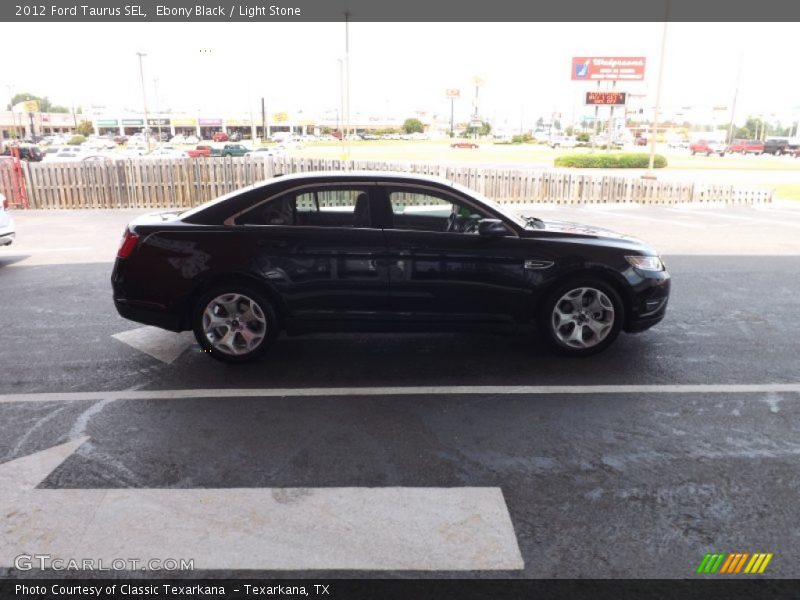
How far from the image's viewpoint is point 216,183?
17625mm

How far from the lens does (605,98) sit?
44750mm

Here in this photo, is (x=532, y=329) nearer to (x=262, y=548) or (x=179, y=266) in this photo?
(x=179, y=266)

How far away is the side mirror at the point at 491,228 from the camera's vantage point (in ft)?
16.9

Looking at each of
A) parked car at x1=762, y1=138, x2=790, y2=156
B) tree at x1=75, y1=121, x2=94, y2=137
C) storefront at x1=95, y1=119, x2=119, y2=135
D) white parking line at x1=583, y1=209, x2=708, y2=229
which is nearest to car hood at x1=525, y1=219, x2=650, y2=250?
white parking line at x1=583, y1=209, x2=708, y2=229

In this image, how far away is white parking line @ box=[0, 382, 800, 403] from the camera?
15.2 ft

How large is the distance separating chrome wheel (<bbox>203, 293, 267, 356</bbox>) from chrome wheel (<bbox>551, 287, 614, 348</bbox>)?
2.53 m

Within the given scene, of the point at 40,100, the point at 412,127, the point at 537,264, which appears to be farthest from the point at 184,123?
the point at 537,264

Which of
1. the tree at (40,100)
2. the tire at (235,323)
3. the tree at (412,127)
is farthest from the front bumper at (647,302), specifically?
the tree at (40,100)

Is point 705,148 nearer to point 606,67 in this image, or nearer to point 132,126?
point 606,67

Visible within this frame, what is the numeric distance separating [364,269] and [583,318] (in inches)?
76.3

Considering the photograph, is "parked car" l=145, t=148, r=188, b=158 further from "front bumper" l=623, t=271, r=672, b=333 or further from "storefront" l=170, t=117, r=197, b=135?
"storefront" l=170, t=117, r=197, b=135

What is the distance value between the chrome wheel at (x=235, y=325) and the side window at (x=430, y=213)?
1.40 m

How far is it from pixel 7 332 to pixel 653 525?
6.12 m
